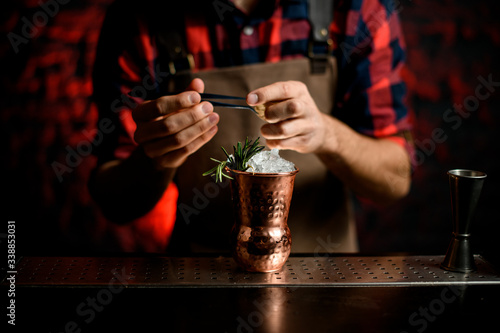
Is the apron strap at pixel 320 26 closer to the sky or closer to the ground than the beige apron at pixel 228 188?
closer to the sky

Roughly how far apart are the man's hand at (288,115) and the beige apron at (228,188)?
304 mm

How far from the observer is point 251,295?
0.99 m

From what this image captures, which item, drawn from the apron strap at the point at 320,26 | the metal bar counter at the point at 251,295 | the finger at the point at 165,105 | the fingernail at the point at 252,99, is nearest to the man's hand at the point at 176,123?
the finger at the point at 165,105

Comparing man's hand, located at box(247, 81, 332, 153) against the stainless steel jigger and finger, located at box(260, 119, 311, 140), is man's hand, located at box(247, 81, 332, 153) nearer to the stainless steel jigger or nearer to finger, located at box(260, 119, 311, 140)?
finger, located at box(260, 119, 311, 140)

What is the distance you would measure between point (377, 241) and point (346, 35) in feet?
3.58

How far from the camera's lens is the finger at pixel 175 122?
45.9 inches

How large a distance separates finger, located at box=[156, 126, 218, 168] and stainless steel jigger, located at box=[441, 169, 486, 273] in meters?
0.68

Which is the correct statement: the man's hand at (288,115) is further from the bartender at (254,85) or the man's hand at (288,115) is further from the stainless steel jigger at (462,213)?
the stainless steel jigger at (462,213)

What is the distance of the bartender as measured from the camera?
1.58 meters

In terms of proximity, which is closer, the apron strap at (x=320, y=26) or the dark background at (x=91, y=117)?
the apron strap at (x=320, y=26)

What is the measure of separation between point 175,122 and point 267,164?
1.01 ft

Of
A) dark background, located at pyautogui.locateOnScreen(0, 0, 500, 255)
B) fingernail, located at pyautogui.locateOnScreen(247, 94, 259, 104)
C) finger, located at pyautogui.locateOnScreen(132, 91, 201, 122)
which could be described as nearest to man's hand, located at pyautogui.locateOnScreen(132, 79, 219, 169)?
finger, located at pyautogui.locateOnScreen(132, 91, 201, 122)

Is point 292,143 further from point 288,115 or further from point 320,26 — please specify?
point 320,26

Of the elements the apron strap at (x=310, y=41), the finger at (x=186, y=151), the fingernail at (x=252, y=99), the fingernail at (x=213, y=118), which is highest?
the apron strap at (x=310, y=41)
